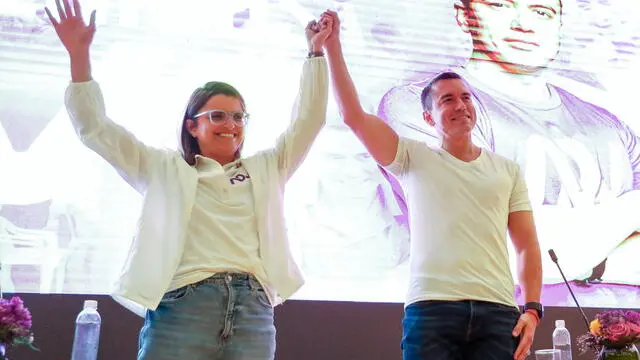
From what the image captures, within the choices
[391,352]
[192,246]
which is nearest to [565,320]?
[391,352]

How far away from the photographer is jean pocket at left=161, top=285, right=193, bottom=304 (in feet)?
4.57

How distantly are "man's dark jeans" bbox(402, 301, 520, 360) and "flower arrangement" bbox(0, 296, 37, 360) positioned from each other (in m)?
1.02


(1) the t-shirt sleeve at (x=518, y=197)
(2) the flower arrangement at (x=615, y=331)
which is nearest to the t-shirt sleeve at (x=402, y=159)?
(1) the t-shirt sleeve at (x=518, y=197)

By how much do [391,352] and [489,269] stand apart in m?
0.86

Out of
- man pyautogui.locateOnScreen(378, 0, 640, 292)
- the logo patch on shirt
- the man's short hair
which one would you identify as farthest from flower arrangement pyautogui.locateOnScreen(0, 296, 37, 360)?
man pyautogui.locateOnScreen(378, 0, 640, 292)

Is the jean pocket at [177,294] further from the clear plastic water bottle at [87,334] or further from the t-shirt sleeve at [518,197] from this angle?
the t-shirt sleeve at [518,197]

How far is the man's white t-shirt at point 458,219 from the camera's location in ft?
5.17

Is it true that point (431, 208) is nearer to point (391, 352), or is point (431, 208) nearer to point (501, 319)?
point (501, 319)

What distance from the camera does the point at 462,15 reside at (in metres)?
2.76

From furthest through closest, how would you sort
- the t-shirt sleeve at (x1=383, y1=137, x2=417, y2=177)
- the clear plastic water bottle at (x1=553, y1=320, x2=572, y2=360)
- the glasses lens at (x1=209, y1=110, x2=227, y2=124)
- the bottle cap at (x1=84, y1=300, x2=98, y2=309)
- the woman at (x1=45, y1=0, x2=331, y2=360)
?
the clear plastic water bottle at (x1=553, y1=320, x2=572, y2=360) → the bottle cap at (x1=84, y1=300, x2=98, y2=309) → the t-shirt sleeve at (x1=383, y1=137, x2=417, y2=177) → the glasses lens at (x1=209, y1=110, x2=227, y2=124) → the woman at (x1=45, y1=0, x2=331, y2=360)

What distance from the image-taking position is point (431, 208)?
1665 millimetres

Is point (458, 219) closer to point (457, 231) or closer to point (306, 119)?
point (457, 231)

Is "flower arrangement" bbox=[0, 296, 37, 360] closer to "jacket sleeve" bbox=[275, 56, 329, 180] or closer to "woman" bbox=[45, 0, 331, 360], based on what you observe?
"woman" bbox=[45, 0, 331, 360]

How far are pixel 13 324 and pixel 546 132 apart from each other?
2.04 metres
